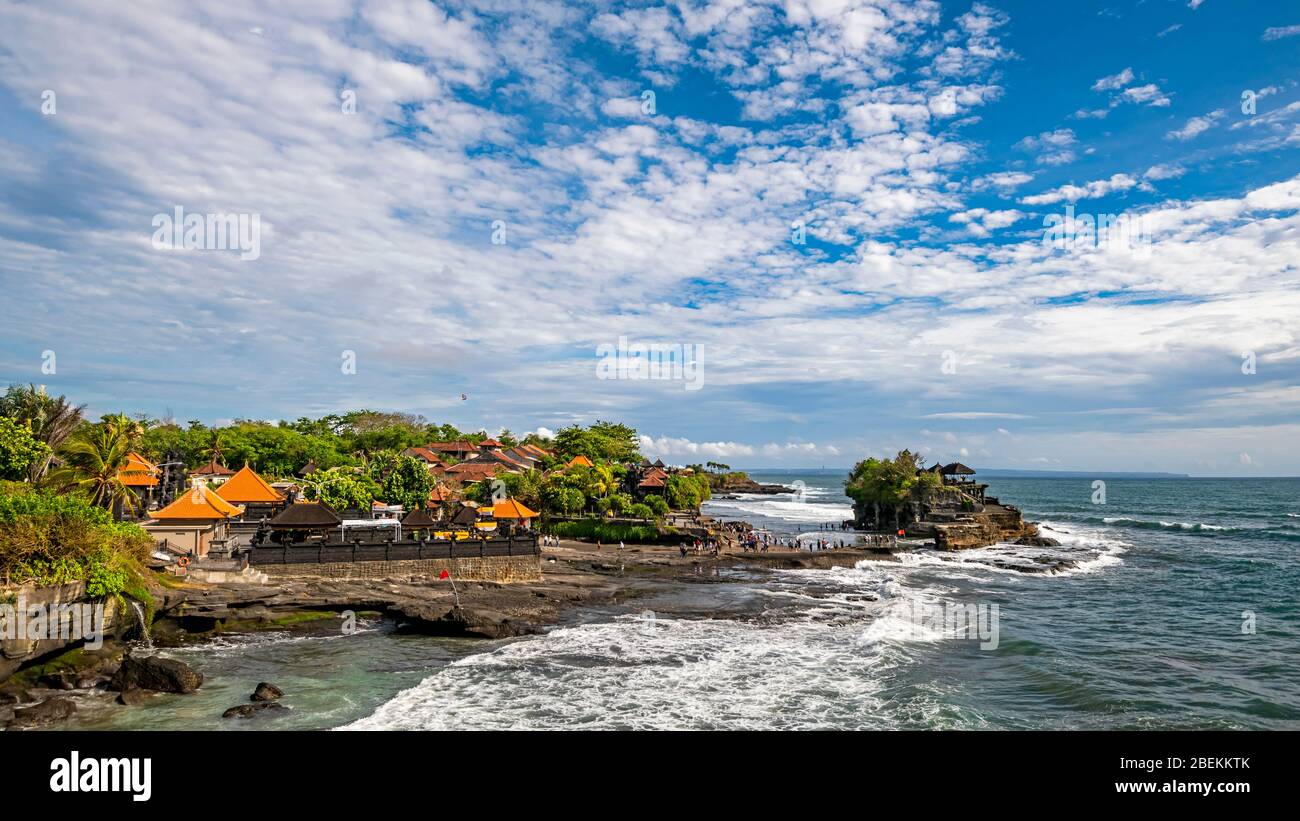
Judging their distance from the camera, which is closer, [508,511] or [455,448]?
[508,511]

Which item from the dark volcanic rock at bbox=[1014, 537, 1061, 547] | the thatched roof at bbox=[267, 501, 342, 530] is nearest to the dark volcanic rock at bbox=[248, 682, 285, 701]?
the thatched roof at bbox=[267, 501, 342, 530]

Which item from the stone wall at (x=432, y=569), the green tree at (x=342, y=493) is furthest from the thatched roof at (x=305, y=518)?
the green tree at (x=342, y=493)

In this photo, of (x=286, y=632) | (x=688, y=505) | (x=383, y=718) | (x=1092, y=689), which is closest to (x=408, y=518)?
(x=286, y=632)

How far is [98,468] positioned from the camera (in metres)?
31.9

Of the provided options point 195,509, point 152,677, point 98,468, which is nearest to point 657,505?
point 195,509

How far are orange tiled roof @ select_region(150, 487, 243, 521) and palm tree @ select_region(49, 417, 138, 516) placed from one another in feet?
7.05

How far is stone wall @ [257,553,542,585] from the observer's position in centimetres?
2981

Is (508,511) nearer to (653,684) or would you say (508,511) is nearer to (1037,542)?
(653,684)

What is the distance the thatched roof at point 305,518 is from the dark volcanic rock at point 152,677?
1408 centimetres

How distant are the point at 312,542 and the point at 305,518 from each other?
5.26ft

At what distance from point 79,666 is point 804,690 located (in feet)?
67.0

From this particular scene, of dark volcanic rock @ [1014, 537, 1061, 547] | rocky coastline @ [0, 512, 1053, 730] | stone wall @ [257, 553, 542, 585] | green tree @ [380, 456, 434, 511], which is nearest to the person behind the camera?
rocky coastline @ [0, 512, 1053, 730]

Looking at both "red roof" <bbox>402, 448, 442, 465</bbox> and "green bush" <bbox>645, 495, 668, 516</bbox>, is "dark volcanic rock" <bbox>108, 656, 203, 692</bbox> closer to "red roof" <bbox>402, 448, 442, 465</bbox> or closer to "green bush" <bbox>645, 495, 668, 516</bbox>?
"green bush" <bbox>645, 495, 668, 516</bbox>

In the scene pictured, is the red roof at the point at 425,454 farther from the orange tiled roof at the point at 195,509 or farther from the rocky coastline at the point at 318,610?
the orange tiled roof at the point at 195,509
